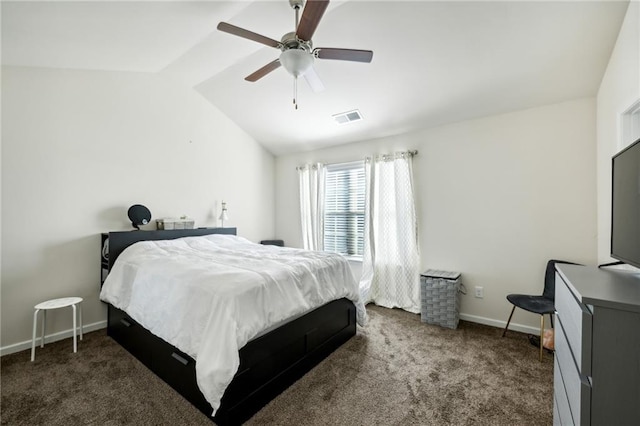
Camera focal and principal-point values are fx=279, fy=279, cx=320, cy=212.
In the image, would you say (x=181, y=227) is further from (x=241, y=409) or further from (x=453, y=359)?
(x=453, y=359)

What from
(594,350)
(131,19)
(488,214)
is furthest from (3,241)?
(488,214)

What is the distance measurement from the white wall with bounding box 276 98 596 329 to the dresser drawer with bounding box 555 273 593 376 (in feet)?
5.87

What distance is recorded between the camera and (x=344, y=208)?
13.9 ft

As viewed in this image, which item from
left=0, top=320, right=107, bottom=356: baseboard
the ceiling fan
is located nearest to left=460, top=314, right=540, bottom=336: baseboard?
the ceiling fan

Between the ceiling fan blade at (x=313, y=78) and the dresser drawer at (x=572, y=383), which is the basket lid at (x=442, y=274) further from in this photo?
the ceiling fan blade at (x=313, y=78)

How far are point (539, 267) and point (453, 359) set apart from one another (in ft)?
4.39

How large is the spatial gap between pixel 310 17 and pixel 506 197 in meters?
2.59

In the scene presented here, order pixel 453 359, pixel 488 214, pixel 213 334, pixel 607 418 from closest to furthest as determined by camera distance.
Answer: pixel 607 418 → pixel 213 334 → pixel 453 359 → pixel 488 214

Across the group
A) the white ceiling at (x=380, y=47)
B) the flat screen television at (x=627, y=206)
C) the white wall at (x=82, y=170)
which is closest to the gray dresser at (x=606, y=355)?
the flat screen television at (x=627, y=206)

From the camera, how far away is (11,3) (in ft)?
5.82

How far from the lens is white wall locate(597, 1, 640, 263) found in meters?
1.72

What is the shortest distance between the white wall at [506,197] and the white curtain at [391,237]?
0.47ft

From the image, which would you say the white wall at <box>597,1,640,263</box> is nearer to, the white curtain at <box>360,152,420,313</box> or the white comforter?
the white curtain at <box>360,152,420,313</box>

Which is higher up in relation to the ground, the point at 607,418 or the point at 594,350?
the point at 594,350
